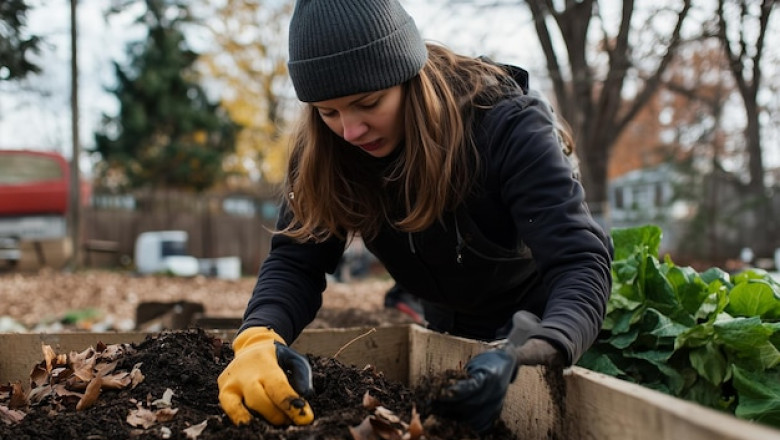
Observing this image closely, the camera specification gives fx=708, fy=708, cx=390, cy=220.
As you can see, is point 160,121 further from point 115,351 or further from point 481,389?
point 481,389

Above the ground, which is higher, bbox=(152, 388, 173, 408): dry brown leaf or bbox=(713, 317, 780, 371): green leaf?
bbox=(713, 317, 780, 371): green leaf

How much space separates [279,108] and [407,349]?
24014 millimetres

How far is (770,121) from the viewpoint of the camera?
21641 mm

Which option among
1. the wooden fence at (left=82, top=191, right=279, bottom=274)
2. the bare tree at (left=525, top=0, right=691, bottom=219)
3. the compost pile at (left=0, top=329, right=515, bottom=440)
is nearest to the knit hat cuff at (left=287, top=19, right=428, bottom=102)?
the compost pile at (left=0, top=329, right=515, bottom=440)

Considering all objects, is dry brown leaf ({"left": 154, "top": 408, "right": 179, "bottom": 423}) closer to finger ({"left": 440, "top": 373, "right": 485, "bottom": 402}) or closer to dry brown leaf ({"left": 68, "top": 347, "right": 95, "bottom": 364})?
dry brown leaf ({"left": 68, "top": 347, "right": 95, "bottom": 364})

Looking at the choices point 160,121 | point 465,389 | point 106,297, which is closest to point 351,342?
point 465,389

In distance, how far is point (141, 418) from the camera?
1825 millimetres

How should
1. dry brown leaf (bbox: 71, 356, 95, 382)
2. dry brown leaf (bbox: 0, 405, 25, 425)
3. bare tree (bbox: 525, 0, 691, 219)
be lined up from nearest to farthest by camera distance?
dry brown leaf (bbox: 0, 405, 25, 425)
dry brown leaf (bbox: 71, 356, 95, 382)
bare tree (bbox: 525, 0, 691, 219)

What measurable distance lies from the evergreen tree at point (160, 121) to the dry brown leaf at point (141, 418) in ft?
68.9

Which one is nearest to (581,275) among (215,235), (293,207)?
(293,207)

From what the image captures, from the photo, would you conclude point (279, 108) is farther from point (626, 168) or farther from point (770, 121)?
point (626, 168)

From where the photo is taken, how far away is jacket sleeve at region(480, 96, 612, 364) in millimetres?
1672

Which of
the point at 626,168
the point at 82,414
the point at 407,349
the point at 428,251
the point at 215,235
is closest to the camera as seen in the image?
the point at 82,414

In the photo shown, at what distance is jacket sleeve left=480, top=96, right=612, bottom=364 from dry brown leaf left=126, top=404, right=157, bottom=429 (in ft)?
3.28
